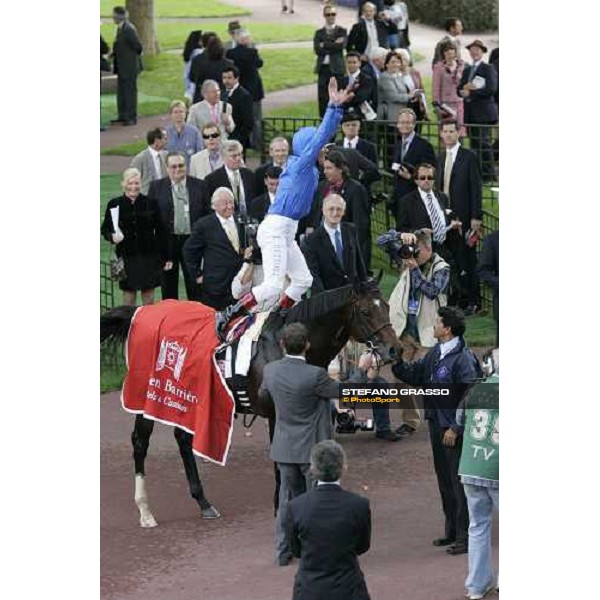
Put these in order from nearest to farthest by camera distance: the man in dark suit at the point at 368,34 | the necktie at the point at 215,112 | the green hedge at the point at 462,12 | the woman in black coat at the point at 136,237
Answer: the woman in black coat at the point at 136,237, the green hedge at the point at 462,12, the necktie at the point at 215,112, the man in dark suit at the point at 368,34

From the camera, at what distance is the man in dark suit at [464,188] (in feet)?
52.5

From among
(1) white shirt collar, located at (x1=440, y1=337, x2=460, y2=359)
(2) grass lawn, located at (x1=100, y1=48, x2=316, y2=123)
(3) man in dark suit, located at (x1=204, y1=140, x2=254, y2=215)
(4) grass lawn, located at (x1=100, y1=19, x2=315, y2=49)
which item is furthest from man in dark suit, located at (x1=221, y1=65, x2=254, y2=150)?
(1) white shirt collar, located at (x1=440, y1=337, x2=460, y2=359)

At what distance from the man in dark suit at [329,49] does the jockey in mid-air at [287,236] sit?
569 cm

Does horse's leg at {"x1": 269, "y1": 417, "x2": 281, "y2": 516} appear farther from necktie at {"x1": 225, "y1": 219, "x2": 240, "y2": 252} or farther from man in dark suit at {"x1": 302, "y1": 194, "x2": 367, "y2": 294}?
necktie at {"x1": 225, "y1": 219, "x2": 240, "y2": 252}

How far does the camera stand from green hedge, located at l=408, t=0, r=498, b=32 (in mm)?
17266

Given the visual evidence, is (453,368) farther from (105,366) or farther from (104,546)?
(105,366)

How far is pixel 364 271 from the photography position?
554 inches

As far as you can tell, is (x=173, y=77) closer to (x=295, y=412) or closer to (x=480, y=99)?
(x=480, y=99)

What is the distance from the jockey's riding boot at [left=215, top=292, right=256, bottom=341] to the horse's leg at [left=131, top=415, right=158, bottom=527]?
76 centimetres

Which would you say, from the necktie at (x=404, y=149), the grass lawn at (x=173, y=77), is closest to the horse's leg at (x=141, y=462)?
the necktie at (x=404, y=149)

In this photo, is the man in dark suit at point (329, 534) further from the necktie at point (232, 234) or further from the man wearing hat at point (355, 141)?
the man wearing hat at point (355, 141)

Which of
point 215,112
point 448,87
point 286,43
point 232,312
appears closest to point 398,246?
point 232,312
